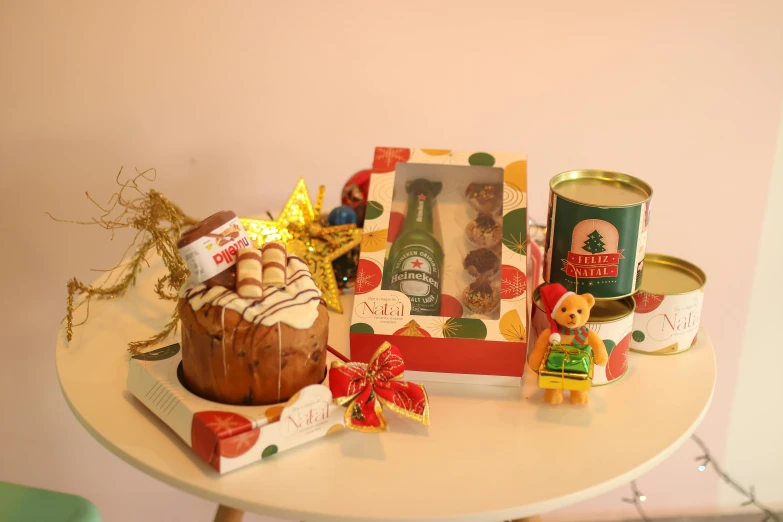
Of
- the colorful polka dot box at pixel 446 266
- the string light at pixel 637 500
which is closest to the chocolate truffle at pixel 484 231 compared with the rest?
the colorful polka dot box at pixel 446 266

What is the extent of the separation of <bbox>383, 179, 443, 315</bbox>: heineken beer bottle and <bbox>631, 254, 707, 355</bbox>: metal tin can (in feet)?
0.88

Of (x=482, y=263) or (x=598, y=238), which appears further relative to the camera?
(x=482, y=263)

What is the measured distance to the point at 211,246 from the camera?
0.76 meters

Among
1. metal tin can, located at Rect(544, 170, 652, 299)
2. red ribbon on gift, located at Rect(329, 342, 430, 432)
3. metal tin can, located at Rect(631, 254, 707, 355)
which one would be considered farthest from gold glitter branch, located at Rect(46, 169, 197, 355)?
metal tin can, located at Rect(631, 254, 707, 355)

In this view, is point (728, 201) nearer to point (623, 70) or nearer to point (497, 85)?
point (623, 70)

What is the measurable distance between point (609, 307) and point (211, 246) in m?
0.52

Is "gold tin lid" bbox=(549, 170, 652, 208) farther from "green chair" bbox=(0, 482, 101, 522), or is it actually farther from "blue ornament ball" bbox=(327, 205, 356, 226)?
"green chair" bbox=(0, 482, 101, 522)

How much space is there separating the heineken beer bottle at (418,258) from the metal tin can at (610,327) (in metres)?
0.13

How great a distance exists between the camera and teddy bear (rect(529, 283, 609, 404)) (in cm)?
82

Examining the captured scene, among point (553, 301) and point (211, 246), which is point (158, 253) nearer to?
point (211, 246)

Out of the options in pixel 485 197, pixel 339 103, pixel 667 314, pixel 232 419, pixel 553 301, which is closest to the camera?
pixel 232 419

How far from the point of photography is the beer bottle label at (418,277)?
3.03 ft

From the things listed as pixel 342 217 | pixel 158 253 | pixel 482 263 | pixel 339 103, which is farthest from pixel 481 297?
pixel 339 103

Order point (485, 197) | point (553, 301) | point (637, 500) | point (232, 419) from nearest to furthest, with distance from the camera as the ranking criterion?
point (232, 419)
point (553, 301)
point (485, 197)
point (637, 500)
